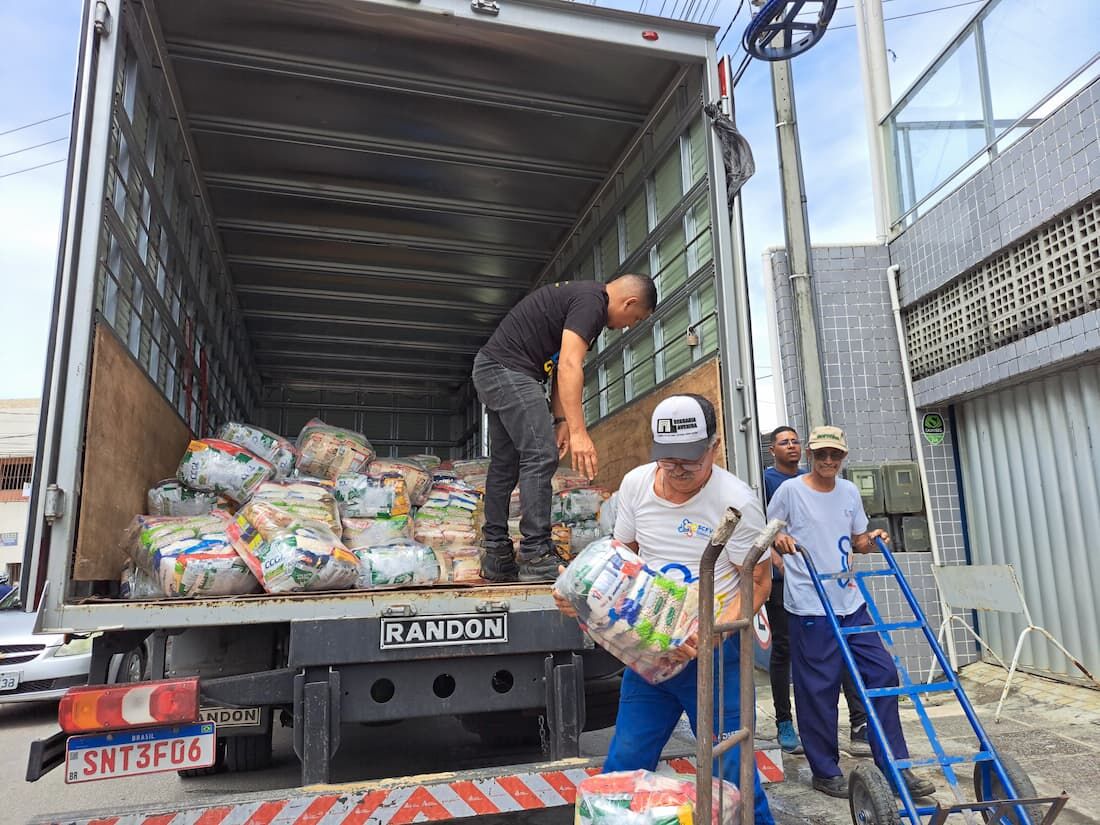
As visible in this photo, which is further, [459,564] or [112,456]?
[459,564]

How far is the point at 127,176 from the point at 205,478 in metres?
1.42

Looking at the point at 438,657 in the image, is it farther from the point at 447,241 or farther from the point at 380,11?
the point at 447,241

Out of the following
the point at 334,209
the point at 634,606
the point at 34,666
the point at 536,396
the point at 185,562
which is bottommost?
the point at 34,666

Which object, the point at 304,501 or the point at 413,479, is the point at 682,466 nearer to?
the point at 304,501

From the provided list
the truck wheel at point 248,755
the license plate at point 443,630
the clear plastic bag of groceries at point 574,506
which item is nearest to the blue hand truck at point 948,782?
the license plate at point 443,630

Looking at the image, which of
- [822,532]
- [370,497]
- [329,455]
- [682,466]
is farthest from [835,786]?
[329,455]

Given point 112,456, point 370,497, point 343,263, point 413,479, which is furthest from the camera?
point 343,263

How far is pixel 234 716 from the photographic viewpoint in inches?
113

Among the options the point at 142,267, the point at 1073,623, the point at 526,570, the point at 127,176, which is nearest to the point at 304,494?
the point at 526,570

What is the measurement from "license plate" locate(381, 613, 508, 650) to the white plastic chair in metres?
3.36

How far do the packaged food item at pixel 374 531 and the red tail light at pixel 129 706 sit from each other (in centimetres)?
112

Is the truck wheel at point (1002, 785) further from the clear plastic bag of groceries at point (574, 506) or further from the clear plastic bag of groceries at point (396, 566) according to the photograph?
the clear plastic bag of groceries at point (574, 506)

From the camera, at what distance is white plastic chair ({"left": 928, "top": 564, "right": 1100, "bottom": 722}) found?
4.73 metres

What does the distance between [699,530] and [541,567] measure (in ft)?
3.81
